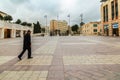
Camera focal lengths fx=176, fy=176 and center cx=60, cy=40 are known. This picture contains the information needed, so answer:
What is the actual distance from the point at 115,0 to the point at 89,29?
49.0 meters

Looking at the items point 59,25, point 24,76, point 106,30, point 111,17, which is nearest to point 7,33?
point 111,17

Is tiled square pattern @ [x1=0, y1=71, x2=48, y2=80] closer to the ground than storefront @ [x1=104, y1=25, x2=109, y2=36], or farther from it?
closer to the ground

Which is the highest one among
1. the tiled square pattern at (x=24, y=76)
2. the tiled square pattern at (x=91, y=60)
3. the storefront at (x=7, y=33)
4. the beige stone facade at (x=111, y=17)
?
the beige stone facade at (x=111, y=17)

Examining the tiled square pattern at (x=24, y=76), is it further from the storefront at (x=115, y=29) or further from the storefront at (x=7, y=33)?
the storefront at (x=115, y=29)

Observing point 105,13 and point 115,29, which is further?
point 105,13

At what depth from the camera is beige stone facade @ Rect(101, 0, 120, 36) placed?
52219 mm

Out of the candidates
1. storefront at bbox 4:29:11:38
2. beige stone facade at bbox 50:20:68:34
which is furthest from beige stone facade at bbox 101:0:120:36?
beige stone facade at bbox 50:20:68:34

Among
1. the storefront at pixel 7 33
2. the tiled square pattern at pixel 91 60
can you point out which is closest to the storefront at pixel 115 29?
the storefront at pixel 7 33

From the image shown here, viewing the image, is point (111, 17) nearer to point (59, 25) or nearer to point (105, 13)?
point (105, 13)

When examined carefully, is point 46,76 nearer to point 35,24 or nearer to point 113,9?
point 113,9

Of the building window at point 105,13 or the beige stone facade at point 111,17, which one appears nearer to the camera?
the beige stone facade at point 111,17

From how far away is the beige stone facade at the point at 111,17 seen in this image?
52219 mm

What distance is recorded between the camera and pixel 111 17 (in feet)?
187

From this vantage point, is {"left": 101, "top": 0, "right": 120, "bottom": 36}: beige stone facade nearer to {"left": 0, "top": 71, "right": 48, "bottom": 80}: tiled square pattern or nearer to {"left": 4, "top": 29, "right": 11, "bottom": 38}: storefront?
{"left": 4, "top": 29, "right": 11, "bottom": 38}: storefront
